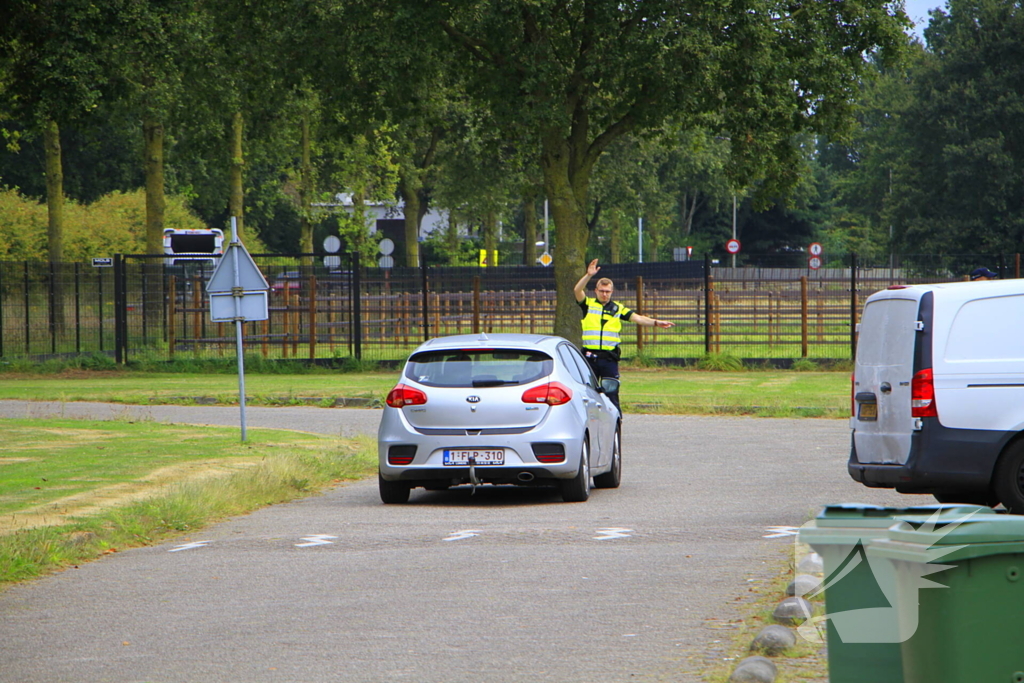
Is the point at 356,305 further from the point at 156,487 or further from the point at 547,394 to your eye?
the point at 547,394

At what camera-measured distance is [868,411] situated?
10516 millimetres

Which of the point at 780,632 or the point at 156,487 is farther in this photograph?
the point at 156,487

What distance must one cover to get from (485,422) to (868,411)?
10.1 feet

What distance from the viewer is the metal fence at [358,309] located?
30.7m

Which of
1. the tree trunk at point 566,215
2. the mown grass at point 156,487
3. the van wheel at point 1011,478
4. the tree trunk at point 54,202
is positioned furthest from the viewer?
the tree trunk at point 54,202

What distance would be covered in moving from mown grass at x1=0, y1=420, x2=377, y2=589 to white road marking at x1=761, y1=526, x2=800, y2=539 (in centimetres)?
427

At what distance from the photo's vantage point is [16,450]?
1475cm

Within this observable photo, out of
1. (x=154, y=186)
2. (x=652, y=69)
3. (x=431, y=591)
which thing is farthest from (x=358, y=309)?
(x=431, y=591)

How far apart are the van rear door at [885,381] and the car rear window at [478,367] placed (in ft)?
8.52

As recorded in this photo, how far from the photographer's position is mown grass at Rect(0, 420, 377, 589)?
29.7 feet

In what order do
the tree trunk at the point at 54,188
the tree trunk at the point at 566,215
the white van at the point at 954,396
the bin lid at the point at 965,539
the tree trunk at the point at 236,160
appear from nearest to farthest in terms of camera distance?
the bin lid at the point at 965,539
the white van at the point at 954,396
the tree trunk at the point at 566,215
the tree trunk at the point at 54,188
the tree trunk at the point at 236,160

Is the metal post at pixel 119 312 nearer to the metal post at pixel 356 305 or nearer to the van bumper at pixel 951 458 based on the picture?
the metal post at pixel 356 305

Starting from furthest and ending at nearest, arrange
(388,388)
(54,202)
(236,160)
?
(236,160) → (54,202) → (388,388)

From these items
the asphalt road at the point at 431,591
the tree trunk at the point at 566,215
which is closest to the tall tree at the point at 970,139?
the tree trunk at the point at 566,215
